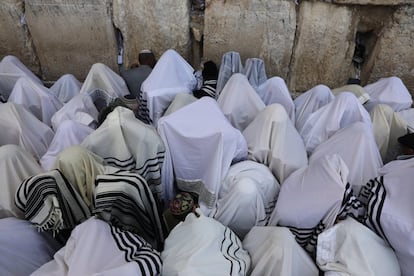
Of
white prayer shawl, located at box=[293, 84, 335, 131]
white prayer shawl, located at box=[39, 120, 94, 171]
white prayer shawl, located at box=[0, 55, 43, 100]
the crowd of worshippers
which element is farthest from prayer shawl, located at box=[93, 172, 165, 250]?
white prayer shawl, located at box=[0, 55, 43, 100]

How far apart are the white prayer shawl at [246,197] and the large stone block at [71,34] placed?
244 cm

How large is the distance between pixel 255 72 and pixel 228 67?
28 centimetres

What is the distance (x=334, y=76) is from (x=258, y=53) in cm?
89

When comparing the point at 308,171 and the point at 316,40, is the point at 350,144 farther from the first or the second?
the point at 316,40

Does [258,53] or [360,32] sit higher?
[360,32]

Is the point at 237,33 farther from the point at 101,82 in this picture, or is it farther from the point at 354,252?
the point at 354,252

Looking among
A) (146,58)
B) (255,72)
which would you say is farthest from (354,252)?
(146,58)

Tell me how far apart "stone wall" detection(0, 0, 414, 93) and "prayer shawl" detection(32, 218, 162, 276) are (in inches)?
100

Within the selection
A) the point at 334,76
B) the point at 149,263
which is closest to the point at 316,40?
the point at 334,76

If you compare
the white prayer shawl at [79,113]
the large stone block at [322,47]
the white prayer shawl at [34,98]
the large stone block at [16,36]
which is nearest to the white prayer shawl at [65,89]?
the white prayer shawl at [34,98]

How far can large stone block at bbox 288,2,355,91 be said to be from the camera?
3.49m

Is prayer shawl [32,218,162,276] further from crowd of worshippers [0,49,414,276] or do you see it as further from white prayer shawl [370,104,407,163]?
white prayer shawl [370,104,407,163]

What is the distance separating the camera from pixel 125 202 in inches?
76.1

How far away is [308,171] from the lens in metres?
1.98
